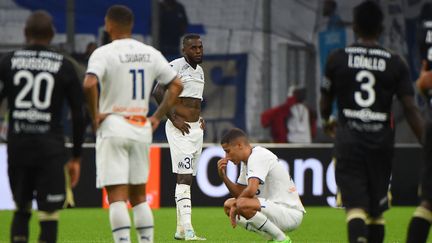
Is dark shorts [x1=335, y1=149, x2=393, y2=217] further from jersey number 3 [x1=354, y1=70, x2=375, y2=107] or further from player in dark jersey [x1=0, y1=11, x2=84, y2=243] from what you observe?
player in dark jersey [x1=0, y1=11, x2=84, y2=243]

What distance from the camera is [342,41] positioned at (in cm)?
2056

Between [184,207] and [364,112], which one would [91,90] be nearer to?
[364,112]

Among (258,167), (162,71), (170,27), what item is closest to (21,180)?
(162,71)

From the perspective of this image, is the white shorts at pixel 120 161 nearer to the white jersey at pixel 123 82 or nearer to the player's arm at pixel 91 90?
the white jersey at pixel 123 82

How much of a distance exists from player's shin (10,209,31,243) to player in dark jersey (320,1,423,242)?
2.47 m

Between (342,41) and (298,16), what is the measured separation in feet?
2.88

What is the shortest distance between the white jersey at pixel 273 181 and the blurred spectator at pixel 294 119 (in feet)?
28.2

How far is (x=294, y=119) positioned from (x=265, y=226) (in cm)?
952

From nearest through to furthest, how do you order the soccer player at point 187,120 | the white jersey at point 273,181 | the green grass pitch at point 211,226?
the white jersey at point 273,181
the soccer player at point 187,120
the green grass pitch at point 211,226

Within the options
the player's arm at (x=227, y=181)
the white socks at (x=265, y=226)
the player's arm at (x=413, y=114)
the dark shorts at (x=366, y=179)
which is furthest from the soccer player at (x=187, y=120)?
the player's arm at (x=413, y=114)

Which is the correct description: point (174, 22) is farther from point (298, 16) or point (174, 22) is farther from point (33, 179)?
point (33, 179)

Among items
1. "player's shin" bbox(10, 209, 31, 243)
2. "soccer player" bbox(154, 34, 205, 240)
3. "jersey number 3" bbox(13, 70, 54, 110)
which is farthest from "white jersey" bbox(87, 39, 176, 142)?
"soccer player" bbox(154, 34, 205, 240)

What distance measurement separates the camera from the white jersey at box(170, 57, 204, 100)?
13906mm

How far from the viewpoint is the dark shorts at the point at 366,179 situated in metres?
9.22
